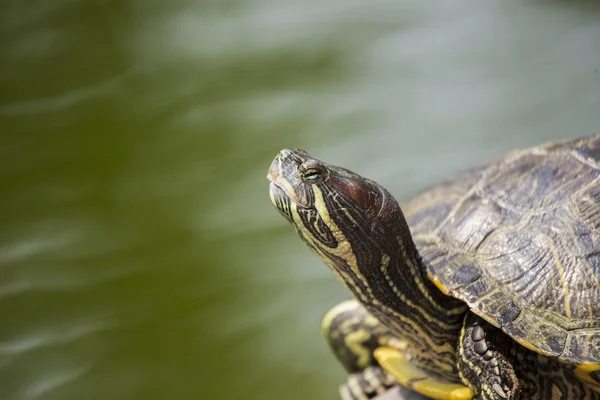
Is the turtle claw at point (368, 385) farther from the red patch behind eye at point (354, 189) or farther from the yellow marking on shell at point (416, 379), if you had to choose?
the red patch behind eye at point (354, 189)

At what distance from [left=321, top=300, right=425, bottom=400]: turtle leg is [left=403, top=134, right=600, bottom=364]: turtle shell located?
50cm

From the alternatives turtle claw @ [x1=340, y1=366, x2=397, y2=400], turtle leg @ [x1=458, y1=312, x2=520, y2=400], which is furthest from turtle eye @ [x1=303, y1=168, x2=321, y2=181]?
turtle claw @ [x1=340, y1=366, x2=397, y2=400]

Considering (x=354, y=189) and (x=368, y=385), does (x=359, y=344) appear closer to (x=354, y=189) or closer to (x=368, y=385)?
(x=368, y=385)

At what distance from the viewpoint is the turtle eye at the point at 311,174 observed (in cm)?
150

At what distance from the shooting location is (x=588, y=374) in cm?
145

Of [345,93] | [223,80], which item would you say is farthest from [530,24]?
[223,80]

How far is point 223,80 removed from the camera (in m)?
2.69

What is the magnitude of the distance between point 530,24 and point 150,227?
2356 mm

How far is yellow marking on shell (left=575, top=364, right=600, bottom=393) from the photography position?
140 centimetres

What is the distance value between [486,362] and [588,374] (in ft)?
0.86

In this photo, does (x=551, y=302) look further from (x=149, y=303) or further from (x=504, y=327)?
(x=149, y=303)

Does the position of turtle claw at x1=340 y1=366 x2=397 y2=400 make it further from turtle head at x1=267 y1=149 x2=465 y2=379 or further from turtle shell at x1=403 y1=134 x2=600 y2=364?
turtle shell at x1=403 y1=134 x2=600 y2=364

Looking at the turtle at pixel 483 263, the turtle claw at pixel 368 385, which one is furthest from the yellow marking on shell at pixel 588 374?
the turtle claw at pixel 368 385

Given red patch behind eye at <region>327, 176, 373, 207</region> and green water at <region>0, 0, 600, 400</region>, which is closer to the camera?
red patch behind eye at <region>327, 176, 373, 207</region>
